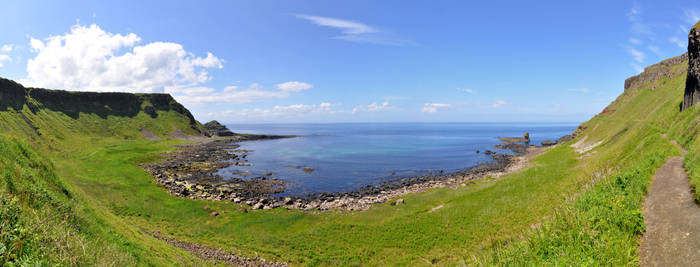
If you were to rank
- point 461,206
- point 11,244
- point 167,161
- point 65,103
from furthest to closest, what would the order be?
point 65,103 → point 167,161 → point 461,206 → point 11,244

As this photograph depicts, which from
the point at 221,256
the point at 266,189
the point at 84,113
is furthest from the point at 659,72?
the point at 84,113

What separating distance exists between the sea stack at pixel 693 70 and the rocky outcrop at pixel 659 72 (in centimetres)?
6896

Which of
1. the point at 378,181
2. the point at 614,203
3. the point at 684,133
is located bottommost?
the point at 378,181

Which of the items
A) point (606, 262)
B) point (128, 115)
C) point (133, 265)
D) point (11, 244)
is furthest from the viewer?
point (128, 115)

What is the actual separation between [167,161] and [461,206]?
9013 cm

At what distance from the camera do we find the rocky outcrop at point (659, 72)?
292ft

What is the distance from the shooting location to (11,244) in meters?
8.16

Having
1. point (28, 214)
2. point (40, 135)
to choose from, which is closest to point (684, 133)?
point (28, 214)

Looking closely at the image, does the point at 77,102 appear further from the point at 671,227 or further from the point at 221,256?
the point at 671,227

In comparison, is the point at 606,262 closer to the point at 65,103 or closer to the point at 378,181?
the point at 378,181

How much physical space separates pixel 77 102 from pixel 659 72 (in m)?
285

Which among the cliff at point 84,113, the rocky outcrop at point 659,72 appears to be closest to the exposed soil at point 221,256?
the cliff at point 84,113

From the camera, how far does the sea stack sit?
36625 mm

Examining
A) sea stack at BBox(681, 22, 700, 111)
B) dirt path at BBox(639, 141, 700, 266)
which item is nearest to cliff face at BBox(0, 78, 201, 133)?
dirt path at BBox(639, 141, 700, 266)
